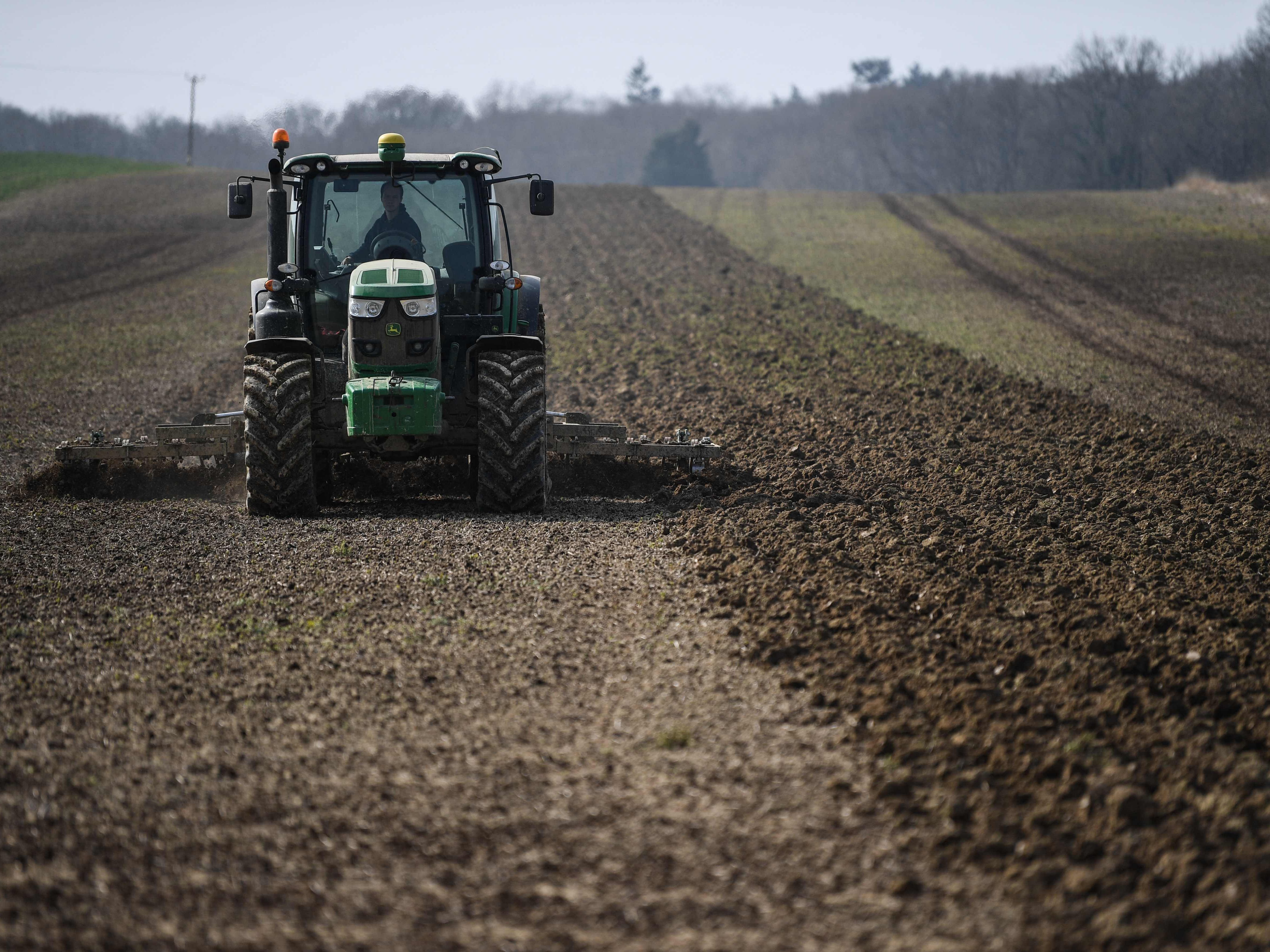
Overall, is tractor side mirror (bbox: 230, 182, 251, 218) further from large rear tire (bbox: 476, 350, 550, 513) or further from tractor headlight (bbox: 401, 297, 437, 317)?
large rear tire (bbox: 476, 350, 550, 513)

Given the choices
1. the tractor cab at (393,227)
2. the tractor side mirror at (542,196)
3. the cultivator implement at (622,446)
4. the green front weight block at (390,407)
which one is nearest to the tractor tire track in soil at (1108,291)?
the cultivator implement at (622,446)

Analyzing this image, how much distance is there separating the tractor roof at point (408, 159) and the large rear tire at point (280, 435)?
1556mm

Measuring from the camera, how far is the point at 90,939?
348cm

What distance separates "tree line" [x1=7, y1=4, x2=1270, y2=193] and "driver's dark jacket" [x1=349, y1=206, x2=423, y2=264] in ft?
75.8

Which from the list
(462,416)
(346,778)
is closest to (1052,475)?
(462,416)

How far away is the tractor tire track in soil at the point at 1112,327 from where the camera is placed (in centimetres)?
1580

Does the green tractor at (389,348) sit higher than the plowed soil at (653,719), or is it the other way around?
the green tractor at (389,348)

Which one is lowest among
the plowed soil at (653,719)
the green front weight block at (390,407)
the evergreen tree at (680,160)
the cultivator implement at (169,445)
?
the plowed soil at (653,719)

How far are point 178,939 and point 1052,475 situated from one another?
8.26 meters

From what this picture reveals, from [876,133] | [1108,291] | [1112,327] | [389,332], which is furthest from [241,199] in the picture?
[876,133]

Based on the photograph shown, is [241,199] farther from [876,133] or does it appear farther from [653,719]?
[876,133]

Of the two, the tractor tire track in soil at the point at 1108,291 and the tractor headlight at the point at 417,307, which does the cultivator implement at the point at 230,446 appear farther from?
the tractor tire track in soil at the point at 1108,291

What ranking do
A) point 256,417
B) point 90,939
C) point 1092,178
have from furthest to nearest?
point 1092,178 → point 256,417 → point 90,939

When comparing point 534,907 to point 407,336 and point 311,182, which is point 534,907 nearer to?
point 407,336
